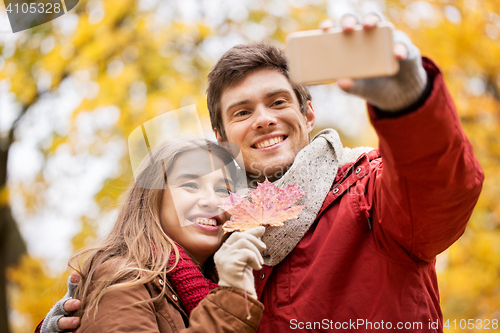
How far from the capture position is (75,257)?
2.03m

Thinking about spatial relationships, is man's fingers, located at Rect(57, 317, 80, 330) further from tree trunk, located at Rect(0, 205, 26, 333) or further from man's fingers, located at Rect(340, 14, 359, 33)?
tree trunk, located at Rect(0, 205, 26, 333)

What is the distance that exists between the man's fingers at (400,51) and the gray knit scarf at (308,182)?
84cm

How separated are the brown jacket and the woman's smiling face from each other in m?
0.27

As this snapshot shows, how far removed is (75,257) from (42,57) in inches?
116

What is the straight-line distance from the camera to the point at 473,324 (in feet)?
12.5

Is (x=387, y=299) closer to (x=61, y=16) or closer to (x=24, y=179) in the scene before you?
(x=61, y=16)

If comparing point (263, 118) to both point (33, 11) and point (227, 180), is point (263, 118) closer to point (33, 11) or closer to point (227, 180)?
point (227, 180)

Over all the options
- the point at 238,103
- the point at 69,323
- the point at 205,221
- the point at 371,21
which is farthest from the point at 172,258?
the point at 371,21

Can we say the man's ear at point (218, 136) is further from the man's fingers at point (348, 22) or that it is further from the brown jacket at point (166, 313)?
the man's fingers at point (348, 22)

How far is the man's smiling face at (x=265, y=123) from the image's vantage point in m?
2.05

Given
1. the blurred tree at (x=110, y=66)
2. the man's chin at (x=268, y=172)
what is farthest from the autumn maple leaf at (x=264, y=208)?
the blurred tree at (x=110, y=66)

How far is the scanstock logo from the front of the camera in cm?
371

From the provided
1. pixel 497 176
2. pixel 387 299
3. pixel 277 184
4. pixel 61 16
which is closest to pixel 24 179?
pixel 61 16

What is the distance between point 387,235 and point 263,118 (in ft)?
2.71
